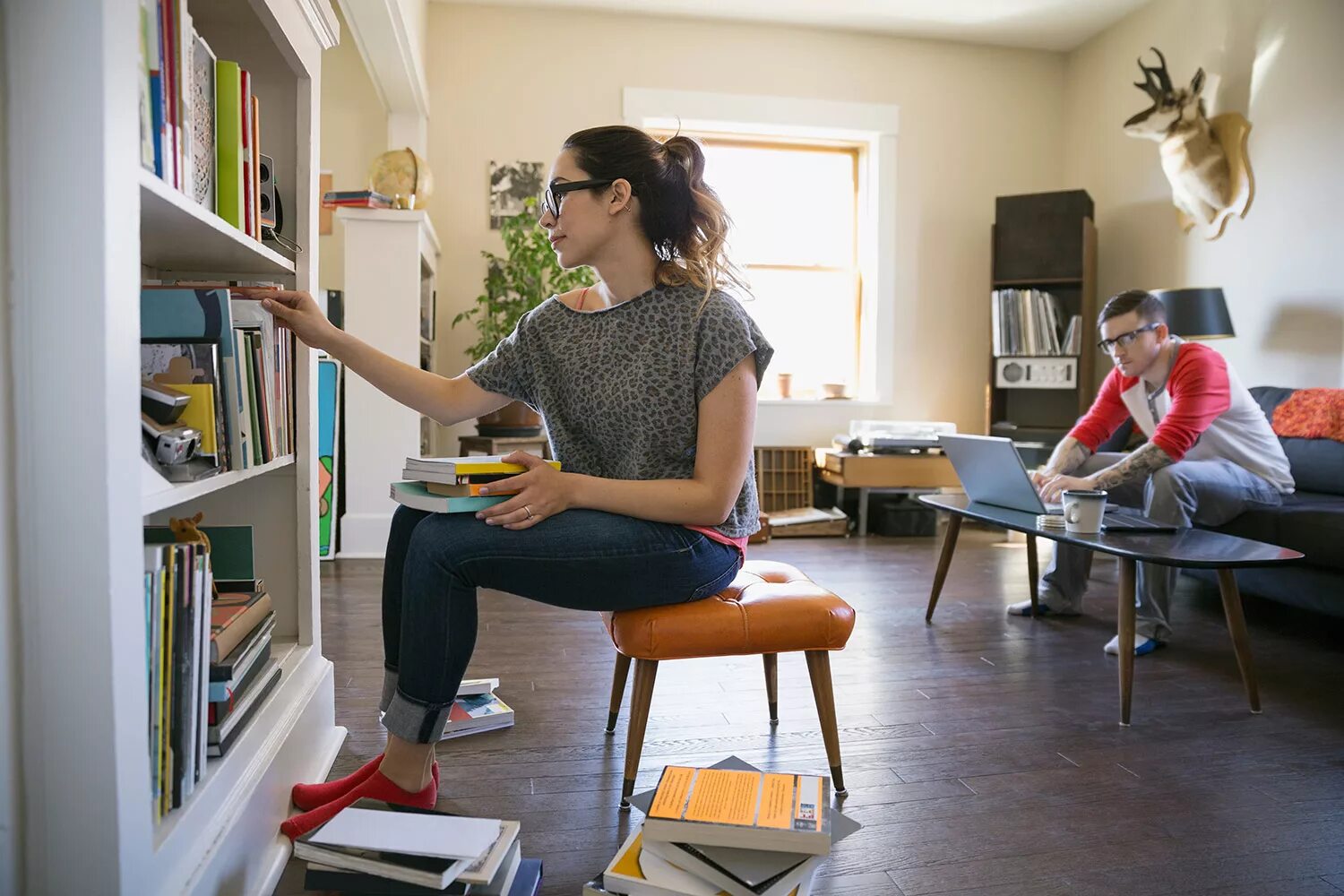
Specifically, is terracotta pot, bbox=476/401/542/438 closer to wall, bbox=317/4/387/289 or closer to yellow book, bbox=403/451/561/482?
wall, bbox=317/4/387/289

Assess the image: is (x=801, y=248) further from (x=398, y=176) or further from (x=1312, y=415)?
(x=1312, y=415)

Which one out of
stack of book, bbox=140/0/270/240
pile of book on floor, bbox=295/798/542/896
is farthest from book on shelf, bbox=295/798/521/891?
stack of book, bbox=140/0/270/240

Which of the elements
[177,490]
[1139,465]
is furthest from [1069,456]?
[177,490]

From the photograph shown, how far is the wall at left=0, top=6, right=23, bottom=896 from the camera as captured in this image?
2.62ft

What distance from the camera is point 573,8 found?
4.84 meters

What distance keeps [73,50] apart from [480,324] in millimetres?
3564

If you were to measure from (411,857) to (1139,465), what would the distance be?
2.38m

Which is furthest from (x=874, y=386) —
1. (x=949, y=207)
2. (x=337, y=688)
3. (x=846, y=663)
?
(x=337, y=688)

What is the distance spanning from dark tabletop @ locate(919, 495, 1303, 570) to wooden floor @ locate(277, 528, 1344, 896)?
0.38 metres

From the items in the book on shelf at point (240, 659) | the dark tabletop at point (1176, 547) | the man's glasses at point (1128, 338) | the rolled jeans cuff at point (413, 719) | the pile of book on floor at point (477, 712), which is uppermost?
the man's glasses at point (1128, 338)

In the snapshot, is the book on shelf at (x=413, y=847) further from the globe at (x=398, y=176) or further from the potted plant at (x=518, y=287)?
the globe at (x=398, y=176)

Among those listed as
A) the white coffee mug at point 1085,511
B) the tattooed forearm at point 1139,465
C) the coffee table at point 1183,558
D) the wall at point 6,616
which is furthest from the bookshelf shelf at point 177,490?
the tattooed forearm at point 1139,465

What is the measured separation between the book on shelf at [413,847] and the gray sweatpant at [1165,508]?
1.92 metres

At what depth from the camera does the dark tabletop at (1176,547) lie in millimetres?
1868
